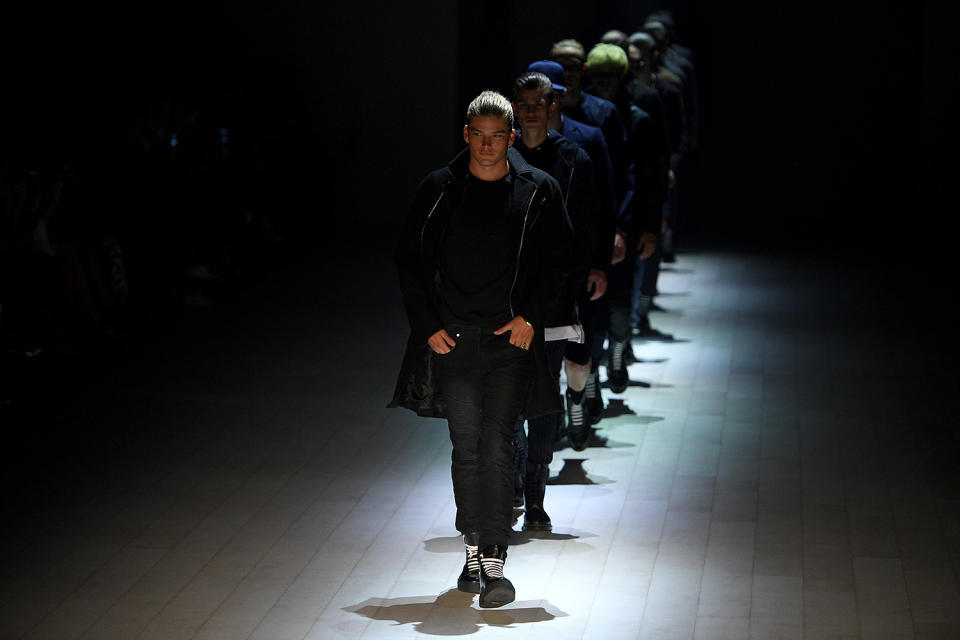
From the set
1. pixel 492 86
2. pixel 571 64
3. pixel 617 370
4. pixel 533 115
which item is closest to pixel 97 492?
pixel 533 115

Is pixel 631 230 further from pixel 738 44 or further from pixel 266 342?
pixel 738 44

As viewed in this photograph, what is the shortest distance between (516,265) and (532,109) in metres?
0.95

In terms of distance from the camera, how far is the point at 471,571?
464 centimetres

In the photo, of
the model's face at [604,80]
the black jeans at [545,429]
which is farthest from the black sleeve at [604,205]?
the model's face at [604,80]

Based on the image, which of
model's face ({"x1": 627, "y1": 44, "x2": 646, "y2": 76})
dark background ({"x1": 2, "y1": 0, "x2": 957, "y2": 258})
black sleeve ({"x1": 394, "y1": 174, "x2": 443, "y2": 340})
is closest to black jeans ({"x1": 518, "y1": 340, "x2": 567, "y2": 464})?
black sleeve ({"x1": 394, "y1": 174, "x2": 443, "y2": 340})

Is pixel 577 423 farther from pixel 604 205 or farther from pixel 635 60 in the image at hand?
pixel 635 60

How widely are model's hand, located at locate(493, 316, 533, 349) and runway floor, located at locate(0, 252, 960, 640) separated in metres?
0.80

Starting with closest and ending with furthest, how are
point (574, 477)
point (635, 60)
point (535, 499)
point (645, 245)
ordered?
point (535, 499)
point (574, 477)
point (645, 245)
point (635, 60)

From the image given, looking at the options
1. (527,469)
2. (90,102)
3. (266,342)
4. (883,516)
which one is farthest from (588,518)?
(90,102)

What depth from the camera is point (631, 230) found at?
678 cm

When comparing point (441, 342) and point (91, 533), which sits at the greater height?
point (441, 342)

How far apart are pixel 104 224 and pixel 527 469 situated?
15.5ft

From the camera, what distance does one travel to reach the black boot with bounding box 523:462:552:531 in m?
5.23

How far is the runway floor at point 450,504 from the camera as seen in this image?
4.45 m
